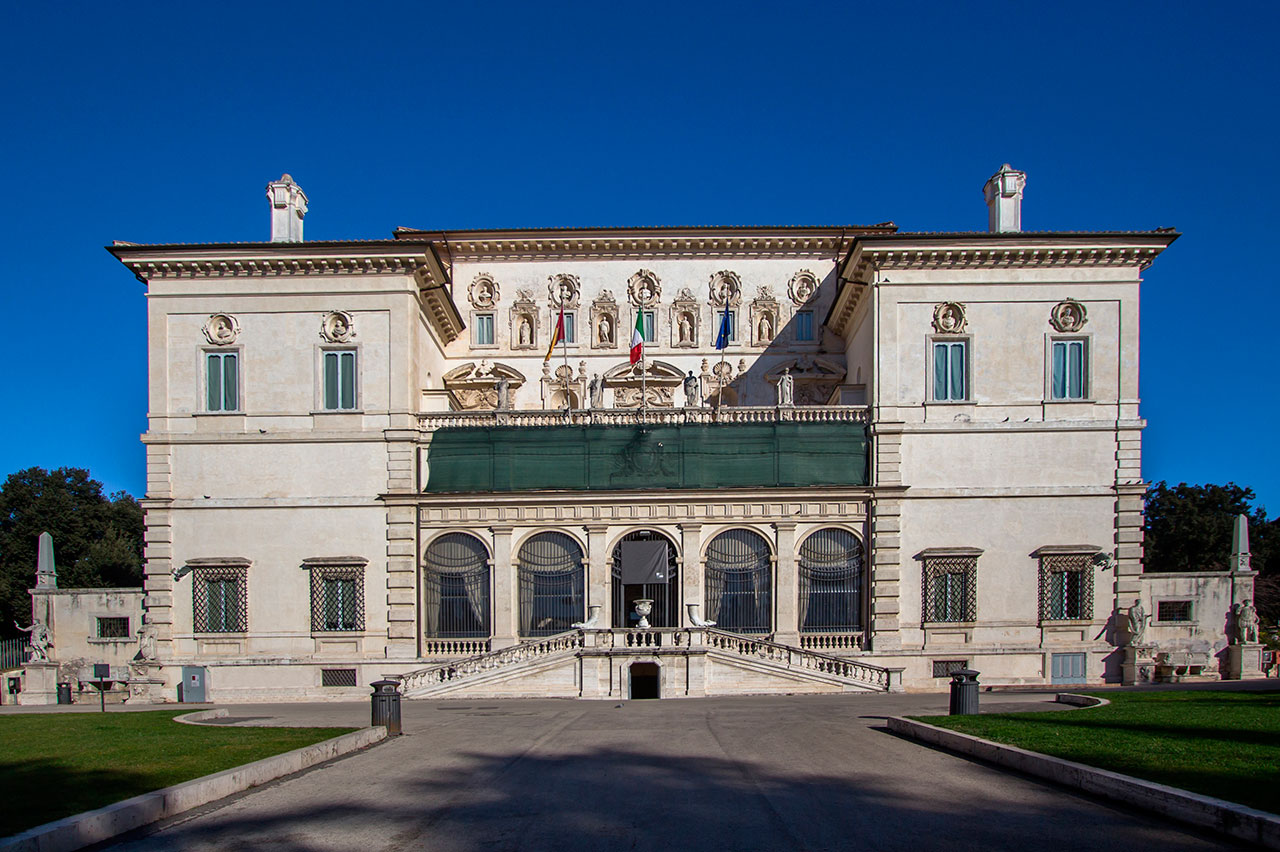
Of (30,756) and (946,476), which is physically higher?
(946,476)

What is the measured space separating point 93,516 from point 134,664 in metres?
35.1

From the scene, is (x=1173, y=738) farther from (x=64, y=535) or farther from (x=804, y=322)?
(x=64, y=535)

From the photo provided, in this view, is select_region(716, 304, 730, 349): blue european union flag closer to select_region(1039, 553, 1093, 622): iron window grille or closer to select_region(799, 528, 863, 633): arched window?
select_region(799, 528, 863, 633): arched window

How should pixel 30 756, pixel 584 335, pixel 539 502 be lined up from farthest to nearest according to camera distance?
pixel 584 335, pixel 539 502, pixel 30 756

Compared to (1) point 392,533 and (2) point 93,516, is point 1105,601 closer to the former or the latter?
(1) point 392,533

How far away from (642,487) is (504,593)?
5.86m

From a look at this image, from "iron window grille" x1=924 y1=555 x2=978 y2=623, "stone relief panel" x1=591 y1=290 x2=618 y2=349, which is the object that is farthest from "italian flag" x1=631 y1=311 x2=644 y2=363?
"iron window grille" x1=924 y1=555 x2=978 y2=623

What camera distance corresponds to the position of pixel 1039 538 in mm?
31422

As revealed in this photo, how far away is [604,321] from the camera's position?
3875 centimetres

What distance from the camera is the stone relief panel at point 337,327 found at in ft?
106

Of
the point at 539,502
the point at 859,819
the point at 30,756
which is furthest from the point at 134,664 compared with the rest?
the point at 859,819

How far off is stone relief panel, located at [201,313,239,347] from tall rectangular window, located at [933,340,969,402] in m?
23.7

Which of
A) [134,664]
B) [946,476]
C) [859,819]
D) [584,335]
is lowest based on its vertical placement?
[134,664]

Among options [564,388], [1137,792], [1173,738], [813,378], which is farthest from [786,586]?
[1137,792]
